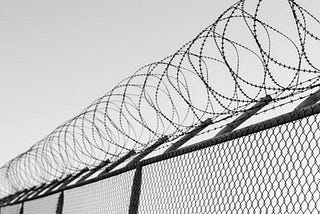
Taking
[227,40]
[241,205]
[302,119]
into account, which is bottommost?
[241,205]

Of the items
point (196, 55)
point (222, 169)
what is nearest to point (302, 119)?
point (222, 169)

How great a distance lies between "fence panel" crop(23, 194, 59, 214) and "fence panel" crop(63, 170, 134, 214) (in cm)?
50

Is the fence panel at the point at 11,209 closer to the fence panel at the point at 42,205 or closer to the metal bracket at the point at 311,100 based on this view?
the fence panel at the point at 42,205

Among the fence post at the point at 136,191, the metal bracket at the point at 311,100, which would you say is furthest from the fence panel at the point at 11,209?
the metal bracket at the point at 311,100

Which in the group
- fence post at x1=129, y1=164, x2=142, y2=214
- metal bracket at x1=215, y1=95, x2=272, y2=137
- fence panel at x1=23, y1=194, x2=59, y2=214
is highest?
metal bracket at x1=215, y1=95, x2=272, y2=137

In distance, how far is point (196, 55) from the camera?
469 cm

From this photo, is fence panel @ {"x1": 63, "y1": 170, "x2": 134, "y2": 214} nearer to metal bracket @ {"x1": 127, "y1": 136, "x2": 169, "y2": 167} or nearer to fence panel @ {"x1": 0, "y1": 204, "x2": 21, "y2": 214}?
metal bracket @ {"x1": 127, "y1": 136, "x2": 169, "y2": 167}

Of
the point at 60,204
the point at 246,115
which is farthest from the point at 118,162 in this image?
the point at 246,115

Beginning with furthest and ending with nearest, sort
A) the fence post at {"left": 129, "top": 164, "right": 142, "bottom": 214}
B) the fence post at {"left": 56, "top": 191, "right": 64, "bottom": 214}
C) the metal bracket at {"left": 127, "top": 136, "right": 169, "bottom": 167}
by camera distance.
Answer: the fence post at {"left": 56, "top": 191, "right": 64, "bottom": 214}, the metal bracket at {"left": 127, "top": 136, "right": 169, "bottom": 167}, the fence post at {"left": 129, "top": 164, "right": 142, "bottom": 214}

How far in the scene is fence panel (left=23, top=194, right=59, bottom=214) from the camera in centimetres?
796

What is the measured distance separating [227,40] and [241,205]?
132 cm

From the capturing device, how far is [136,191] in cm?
531

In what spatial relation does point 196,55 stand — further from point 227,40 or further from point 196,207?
point 196,207

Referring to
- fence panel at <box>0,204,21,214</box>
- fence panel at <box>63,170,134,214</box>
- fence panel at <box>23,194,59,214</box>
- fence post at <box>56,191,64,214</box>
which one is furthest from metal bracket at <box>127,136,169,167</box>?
fence panel at <box>0,204,21,214</box>
